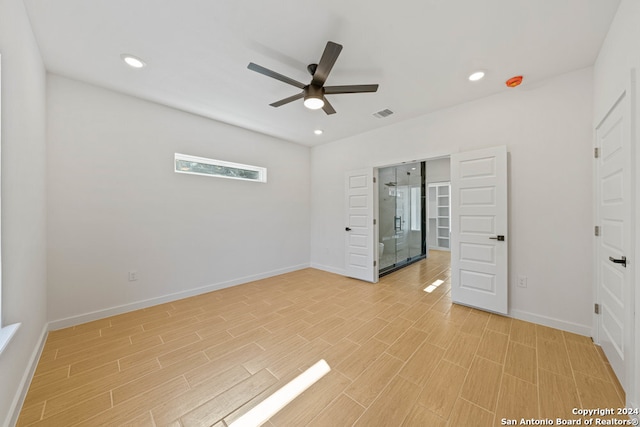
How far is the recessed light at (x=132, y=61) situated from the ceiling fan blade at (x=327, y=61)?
70.8 inches

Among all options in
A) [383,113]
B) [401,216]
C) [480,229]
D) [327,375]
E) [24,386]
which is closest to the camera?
[24,386]

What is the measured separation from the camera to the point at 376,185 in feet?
13.9

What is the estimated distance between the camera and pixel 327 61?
1.84 metres

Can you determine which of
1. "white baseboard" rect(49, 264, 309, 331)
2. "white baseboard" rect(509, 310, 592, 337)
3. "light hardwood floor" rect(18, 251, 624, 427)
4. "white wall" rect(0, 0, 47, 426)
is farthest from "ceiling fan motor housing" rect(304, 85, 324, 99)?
"white baseboard" rect(509, 310, 592, 337)

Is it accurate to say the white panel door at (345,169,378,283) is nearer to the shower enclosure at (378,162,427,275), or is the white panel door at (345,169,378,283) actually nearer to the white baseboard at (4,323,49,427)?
the shower enclosure at (378,162,427,275)

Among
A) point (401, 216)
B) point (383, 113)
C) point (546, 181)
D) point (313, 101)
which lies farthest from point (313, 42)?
point (401, 216)

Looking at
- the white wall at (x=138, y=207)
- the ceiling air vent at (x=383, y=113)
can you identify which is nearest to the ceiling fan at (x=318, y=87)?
the ceiling air vent at (x=383, y=113)

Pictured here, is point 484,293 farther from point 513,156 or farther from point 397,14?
point 397,14

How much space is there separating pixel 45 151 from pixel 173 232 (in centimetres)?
153

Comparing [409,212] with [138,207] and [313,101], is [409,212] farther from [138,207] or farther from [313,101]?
[138,207]

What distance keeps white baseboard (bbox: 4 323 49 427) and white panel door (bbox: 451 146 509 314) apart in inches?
163

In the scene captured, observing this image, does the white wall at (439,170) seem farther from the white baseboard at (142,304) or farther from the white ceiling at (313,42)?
the white baseboard at (142,304)

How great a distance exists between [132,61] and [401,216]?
536 centimetres

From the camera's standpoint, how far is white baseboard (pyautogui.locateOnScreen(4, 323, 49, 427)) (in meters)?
1.37
